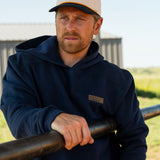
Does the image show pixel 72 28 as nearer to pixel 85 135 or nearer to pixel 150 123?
pixel 85 135

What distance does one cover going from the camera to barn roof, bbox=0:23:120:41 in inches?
399

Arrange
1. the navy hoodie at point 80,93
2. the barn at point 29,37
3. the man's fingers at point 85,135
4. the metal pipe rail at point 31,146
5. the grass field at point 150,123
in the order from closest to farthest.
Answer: the metal pipe rail at point 31,146 < the man's fingers at point 85,135 < the navy hoodie at point 80,93 < the grass field at point 150,123 < the barn at point 29,37

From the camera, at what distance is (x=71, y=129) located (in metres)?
0.78

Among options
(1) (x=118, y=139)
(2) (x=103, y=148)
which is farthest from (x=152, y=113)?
(2) (x=103, y=148)

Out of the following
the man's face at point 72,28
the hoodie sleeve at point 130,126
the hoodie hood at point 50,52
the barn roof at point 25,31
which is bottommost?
the barn roof at point 25,31

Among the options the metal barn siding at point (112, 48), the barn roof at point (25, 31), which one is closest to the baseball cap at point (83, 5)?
the barn roof at point (25, 31)

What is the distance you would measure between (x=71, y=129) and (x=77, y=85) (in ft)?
1.26

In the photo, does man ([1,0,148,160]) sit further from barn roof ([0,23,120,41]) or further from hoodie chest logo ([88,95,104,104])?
barn roof ([0,23,120,41])

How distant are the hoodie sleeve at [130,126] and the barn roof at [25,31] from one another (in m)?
9.08

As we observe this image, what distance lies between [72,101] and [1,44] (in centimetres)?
917

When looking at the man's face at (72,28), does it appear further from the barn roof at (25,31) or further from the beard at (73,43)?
the barn roof at (25,31)

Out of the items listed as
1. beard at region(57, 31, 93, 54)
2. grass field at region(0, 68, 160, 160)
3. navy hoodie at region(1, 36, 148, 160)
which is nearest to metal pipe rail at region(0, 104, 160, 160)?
navy hoodie at region(1, 36, 148, 160)

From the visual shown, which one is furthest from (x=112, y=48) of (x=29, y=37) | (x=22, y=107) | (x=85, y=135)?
(x=85, y=135)

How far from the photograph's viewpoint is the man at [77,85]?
107 centimetres
